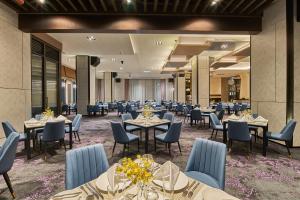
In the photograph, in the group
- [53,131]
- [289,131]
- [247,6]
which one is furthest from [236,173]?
[247,6]

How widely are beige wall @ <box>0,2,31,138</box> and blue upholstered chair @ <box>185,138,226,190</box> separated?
15.5 feet

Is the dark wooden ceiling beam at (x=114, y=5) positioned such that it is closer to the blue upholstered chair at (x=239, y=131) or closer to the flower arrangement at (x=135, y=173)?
the blue upholstered chair at (x=239, y=131)

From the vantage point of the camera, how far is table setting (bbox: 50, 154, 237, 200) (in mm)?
1279

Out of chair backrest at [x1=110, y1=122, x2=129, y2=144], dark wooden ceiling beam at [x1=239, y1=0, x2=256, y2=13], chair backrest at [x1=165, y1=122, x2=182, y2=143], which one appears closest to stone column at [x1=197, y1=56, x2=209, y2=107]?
dark wooden ceiling beam at [x1=239, y1=0, x2=256, y2=13]

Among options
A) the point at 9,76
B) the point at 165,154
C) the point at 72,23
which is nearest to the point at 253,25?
the point at 165,154

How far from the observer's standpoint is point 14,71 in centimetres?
558

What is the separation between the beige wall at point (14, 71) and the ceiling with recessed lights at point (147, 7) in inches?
20.3

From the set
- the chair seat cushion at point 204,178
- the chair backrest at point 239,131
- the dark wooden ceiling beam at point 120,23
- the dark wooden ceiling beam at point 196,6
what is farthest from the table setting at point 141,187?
the dark wooden ceiling beam at point 120,23

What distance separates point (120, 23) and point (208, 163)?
4581mm

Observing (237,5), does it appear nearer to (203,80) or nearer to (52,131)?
(52,131)

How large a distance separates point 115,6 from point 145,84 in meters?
20.3

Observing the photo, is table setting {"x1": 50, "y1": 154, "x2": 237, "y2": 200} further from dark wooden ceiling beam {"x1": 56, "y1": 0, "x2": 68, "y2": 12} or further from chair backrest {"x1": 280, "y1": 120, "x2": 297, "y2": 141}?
dark wooden ceiling beam {"x1": 56, "y1": 0, "x2": 68, "y2": 12}

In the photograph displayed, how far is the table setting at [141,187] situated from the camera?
1.28 m

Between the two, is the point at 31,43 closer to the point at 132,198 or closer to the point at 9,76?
the point at 9,76
